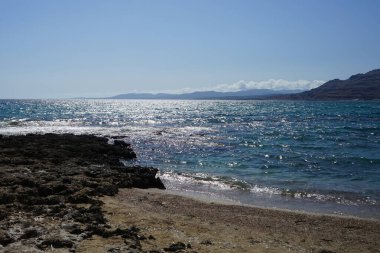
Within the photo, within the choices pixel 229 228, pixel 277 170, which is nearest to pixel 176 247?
pixel 229 228

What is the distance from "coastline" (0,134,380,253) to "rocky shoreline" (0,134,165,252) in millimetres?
23

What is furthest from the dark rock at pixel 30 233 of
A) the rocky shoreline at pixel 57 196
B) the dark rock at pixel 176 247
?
the dark rock at pixel 176 247

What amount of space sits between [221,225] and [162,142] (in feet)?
92.8

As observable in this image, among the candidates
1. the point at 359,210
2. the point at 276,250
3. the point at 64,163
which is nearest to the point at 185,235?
the point at 276,250

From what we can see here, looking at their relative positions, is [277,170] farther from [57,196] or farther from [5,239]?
[5,239]

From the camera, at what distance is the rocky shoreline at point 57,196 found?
9.05 metres

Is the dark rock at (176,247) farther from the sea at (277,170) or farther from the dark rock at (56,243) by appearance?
the sea at (277,170)

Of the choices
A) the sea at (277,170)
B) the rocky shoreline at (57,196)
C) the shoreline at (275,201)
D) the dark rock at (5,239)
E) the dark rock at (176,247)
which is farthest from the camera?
the sea at (277,170)

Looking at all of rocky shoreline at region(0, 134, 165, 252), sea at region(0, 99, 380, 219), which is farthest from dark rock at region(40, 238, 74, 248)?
sea at region(0, 99, 380, 219)

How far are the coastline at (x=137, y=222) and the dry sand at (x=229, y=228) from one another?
0.08ft

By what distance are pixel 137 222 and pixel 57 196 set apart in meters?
3.60

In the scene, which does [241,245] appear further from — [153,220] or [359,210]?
[359,210]

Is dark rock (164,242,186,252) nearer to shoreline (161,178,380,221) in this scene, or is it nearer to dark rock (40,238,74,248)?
dark rock (40,238,74,248)

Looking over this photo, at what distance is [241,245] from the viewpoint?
9.57 meters
